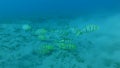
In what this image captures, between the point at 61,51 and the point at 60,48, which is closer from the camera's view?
the point at 61,51

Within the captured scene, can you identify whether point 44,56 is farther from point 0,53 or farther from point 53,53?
point 0,53

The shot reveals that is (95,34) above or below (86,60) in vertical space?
above

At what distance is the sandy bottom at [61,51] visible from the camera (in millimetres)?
7484

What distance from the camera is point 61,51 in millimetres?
8477

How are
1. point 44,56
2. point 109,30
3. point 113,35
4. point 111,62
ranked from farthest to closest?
point 109,30
point 113,35
point 44,56
point 111,62

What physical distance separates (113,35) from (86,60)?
2.77 metres

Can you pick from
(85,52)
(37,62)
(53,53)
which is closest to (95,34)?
(85,52)

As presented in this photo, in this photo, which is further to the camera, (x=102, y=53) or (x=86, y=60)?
(x=102, y=53)

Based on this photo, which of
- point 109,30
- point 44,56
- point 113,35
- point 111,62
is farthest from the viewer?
point 109,30

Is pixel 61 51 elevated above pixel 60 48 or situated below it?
below

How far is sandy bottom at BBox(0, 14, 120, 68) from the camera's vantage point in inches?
295

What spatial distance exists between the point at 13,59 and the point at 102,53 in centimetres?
305

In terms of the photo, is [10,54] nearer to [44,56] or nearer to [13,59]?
[13,59]

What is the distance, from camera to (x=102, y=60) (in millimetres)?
7699
